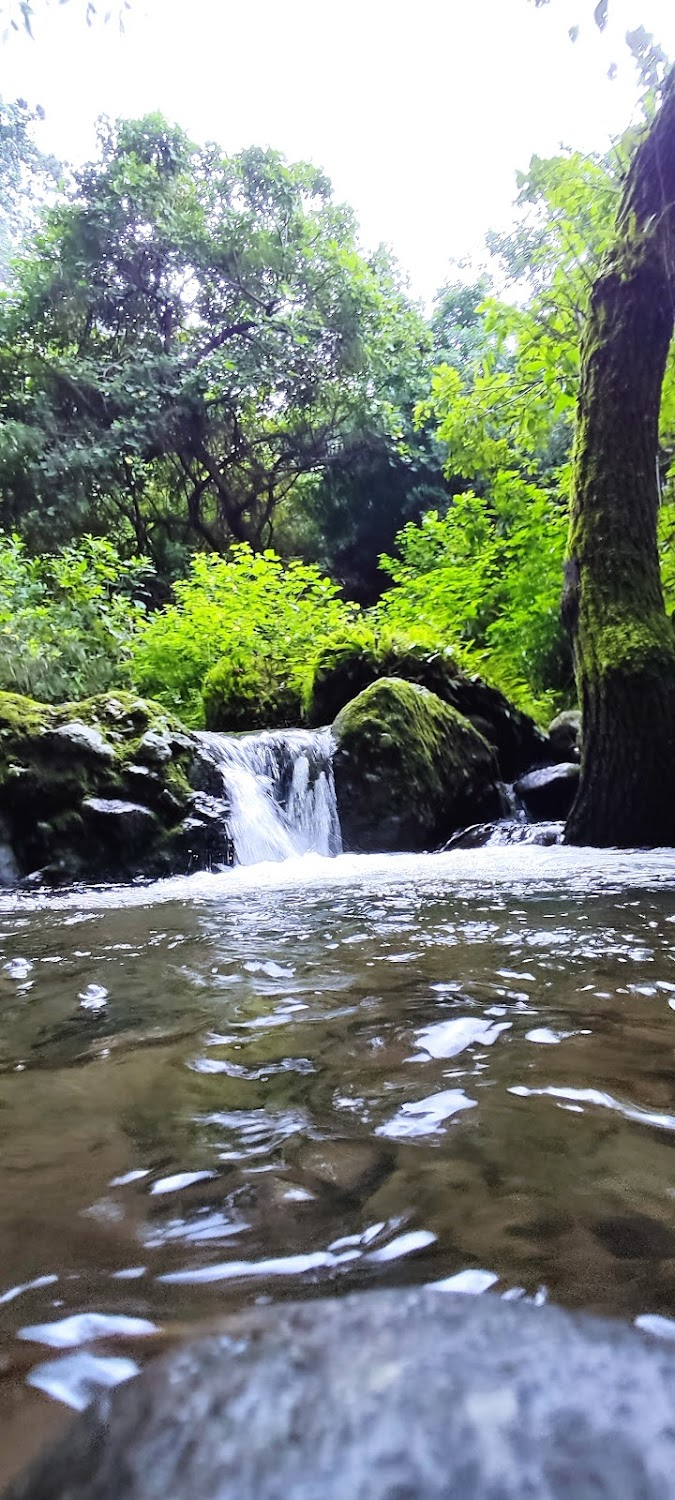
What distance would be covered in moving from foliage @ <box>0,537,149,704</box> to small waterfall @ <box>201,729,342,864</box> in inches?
73.2

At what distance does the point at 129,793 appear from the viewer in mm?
5254

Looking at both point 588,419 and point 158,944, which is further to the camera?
point 588,419

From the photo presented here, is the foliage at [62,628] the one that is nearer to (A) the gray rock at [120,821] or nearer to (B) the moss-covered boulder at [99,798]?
(B) the moss-covered boulder at [99,798]

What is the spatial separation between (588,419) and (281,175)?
11.8 m

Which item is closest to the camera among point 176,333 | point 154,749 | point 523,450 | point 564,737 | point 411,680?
point 154,749

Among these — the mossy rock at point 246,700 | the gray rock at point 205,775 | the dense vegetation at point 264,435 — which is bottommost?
the gray rock at point 205,775

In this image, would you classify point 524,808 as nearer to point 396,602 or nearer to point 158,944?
point 396,602

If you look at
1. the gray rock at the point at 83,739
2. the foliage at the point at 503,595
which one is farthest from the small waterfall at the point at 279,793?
the foliage at the point at 503,595

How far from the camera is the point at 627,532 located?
516 cm

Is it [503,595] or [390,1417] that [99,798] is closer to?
[390,1417]

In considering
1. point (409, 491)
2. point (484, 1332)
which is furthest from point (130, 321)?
point (484, 1332)

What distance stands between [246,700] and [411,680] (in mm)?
1803

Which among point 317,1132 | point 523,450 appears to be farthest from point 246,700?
point 317,1132

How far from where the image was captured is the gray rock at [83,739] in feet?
17.1
